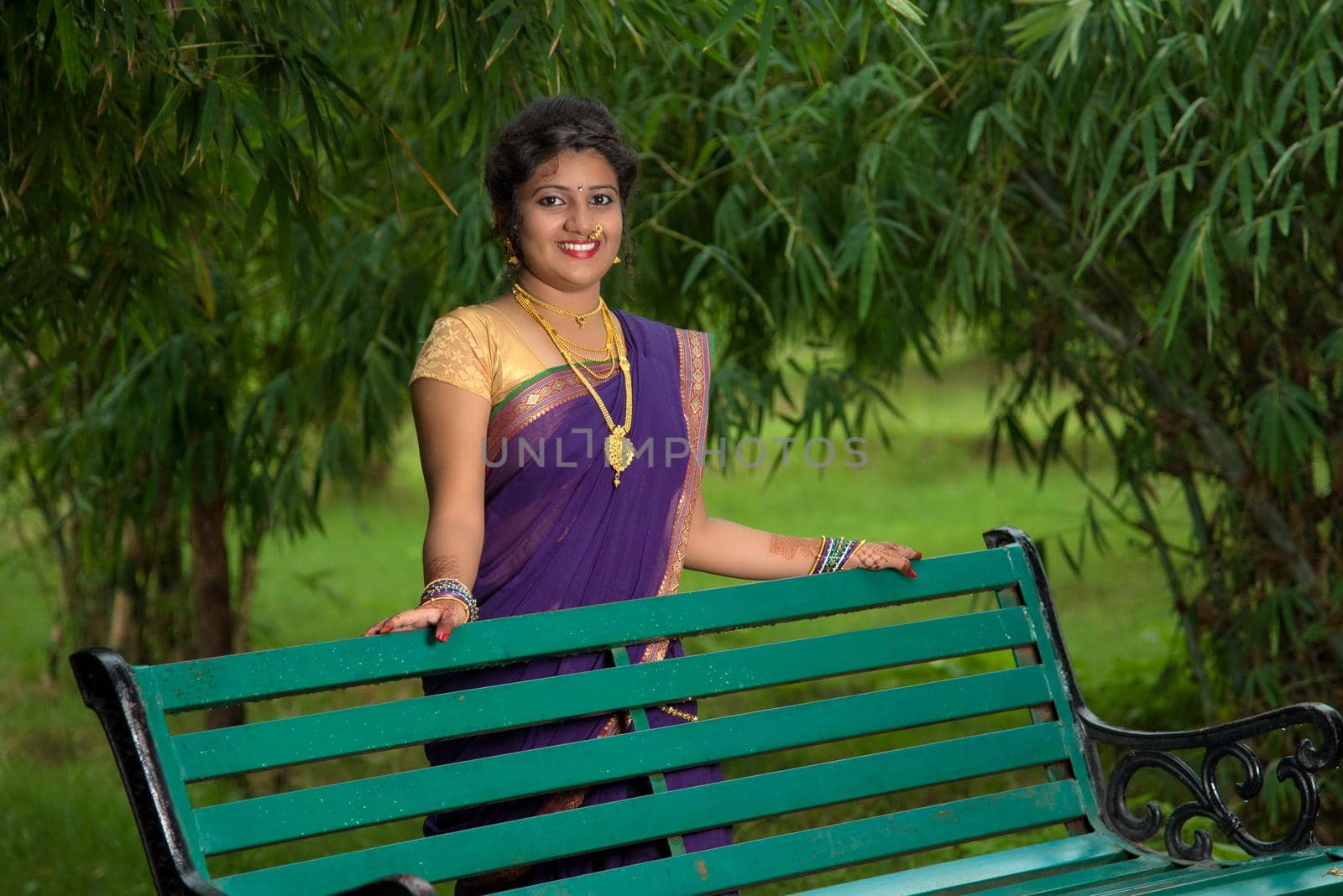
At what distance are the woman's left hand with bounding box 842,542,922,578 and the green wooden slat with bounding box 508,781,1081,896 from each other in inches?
13.8

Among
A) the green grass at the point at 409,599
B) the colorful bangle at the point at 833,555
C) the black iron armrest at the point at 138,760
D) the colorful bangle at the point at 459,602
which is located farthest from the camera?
the green grass at the point at 409,599

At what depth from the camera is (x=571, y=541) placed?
219 cm

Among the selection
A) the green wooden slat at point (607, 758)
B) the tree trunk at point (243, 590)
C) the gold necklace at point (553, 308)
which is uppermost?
the tree trunk at point (243, 590)

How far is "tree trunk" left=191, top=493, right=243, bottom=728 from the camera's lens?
469 centimetres

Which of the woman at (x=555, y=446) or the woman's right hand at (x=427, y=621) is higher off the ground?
the woman at (x=555, y=446)

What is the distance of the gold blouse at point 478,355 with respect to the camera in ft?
7.04

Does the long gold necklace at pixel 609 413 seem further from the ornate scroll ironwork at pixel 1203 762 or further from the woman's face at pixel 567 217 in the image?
the ornate scroll ironwork at pixel 1203 762

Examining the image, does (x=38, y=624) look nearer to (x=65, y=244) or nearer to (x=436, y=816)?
(x=65, y=244)

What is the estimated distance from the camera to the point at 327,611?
28.2 feet

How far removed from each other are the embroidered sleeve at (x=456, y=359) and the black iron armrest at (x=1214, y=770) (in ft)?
3.46

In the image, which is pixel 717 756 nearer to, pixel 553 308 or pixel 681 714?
pixel 681 714

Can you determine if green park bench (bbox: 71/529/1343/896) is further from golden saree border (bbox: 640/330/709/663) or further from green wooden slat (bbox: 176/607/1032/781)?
golden saree border (bbox: 640/330/709/663)

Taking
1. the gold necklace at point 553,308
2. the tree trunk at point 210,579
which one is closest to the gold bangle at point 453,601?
the gold necklace at point 553,308

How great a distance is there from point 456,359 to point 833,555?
0.65 m
